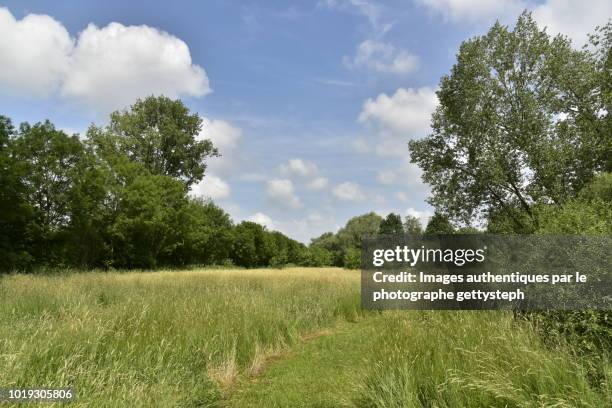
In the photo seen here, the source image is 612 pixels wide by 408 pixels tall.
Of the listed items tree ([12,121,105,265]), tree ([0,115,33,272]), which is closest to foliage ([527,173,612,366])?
tree ([0,115,33,272])

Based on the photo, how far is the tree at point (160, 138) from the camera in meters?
37.2

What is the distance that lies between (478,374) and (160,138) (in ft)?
129

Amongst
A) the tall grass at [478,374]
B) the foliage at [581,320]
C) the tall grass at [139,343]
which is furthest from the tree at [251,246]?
the foliage at [581,320]

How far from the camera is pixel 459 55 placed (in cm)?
1838

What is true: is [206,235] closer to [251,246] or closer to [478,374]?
[251,246]

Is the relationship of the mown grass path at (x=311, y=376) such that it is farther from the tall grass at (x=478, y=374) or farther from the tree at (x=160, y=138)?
the tree at (x=160, y=138)

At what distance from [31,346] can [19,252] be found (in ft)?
73.0

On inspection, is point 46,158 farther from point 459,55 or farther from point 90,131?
point 459,55

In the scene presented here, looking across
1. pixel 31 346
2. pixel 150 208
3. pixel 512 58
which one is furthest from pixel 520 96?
pixel 150 208

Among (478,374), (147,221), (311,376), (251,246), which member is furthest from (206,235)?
(478,374)

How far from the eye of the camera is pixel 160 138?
3853 centimetres

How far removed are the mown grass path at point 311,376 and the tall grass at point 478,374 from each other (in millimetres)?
577

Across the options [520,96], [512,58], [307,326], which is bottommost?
[307,326]

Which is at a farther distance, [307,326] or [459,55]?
[459,55]
